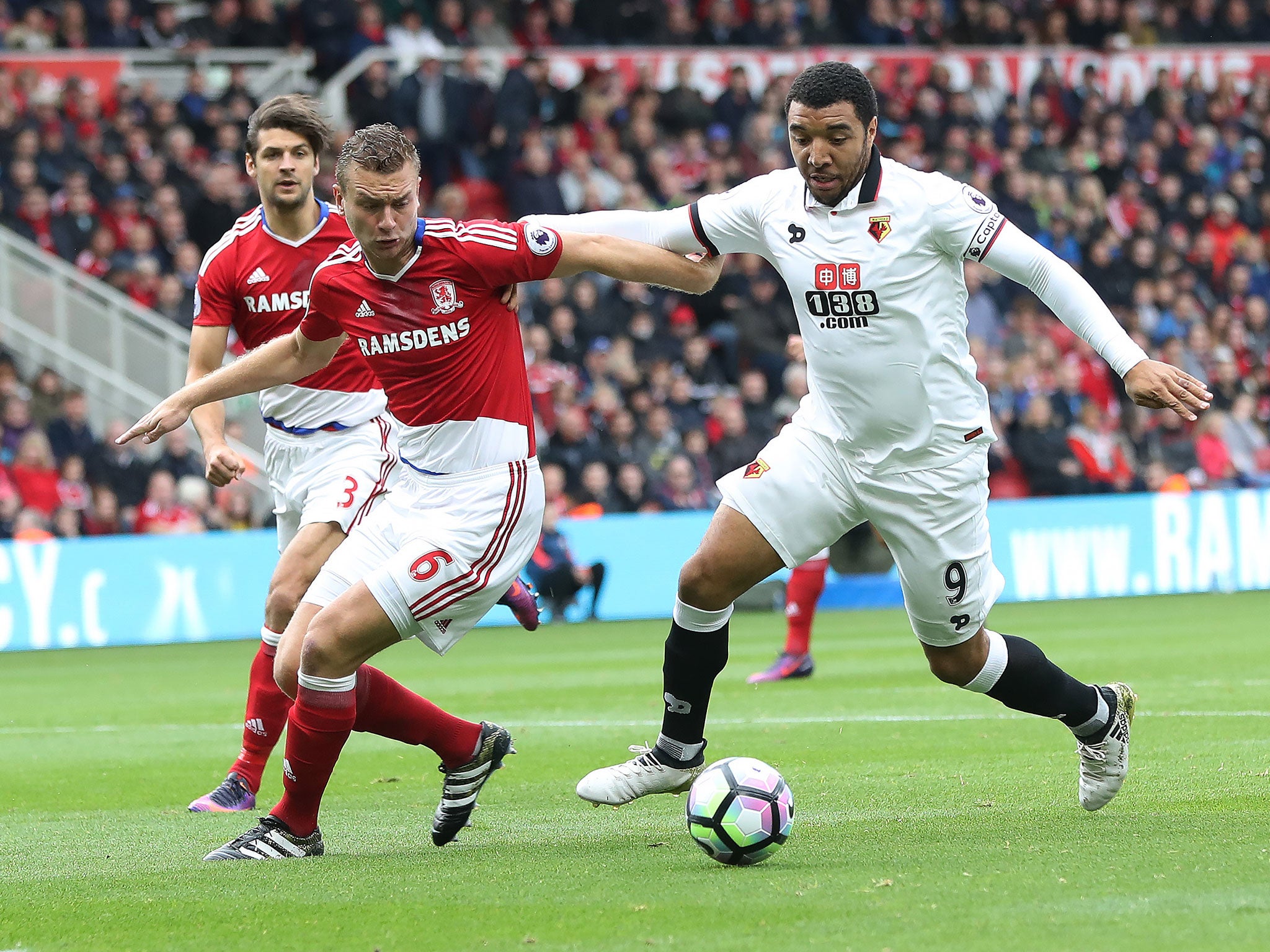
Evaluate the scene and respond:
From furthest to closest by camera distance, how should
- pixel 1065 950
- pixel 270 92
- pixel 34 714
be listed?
pixel 270 92 < pixel 34 714 < pixel 1065 950

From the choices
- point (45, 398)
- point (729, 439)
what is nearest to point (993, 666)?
point (729, 439)

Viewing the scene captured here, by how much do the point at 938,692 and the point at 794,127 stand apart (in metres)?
5.27

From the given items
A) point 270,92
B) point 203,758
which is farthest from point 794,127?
point 270,92

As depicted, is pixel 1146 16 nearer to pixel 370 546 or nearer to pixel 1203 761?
pixel 1203 761

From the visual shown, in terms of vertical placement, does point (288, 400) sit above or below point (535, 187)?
above

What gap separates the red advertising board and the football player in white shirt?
16.5 m

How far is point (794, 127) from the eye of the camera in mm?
5496

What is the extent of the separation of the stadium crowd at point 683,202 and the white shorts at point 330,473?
8.64 metres

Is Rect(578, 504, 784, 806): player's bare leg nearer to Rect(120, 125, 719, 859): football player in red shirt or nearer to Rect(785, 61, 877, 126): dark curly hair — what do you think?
Rect(120, 125, 719, 859): football player in red shirt

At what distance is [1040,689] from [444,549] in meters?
2.01

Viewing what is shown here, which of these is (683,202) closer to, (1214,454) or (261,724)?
(1214,454)

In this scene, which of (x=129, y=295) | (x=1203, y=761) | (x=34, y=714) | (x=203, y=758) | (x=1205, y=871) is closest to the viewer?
(x=1205, y=871)

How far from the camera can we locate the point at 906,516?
566cm

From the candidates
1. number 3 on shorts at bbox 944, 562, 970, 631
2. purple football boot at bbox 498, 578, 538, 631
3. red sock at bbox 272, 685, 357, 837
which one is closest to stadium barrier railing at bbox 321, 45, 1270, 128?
purple football boot at bbox 498, 578, 538, 631
